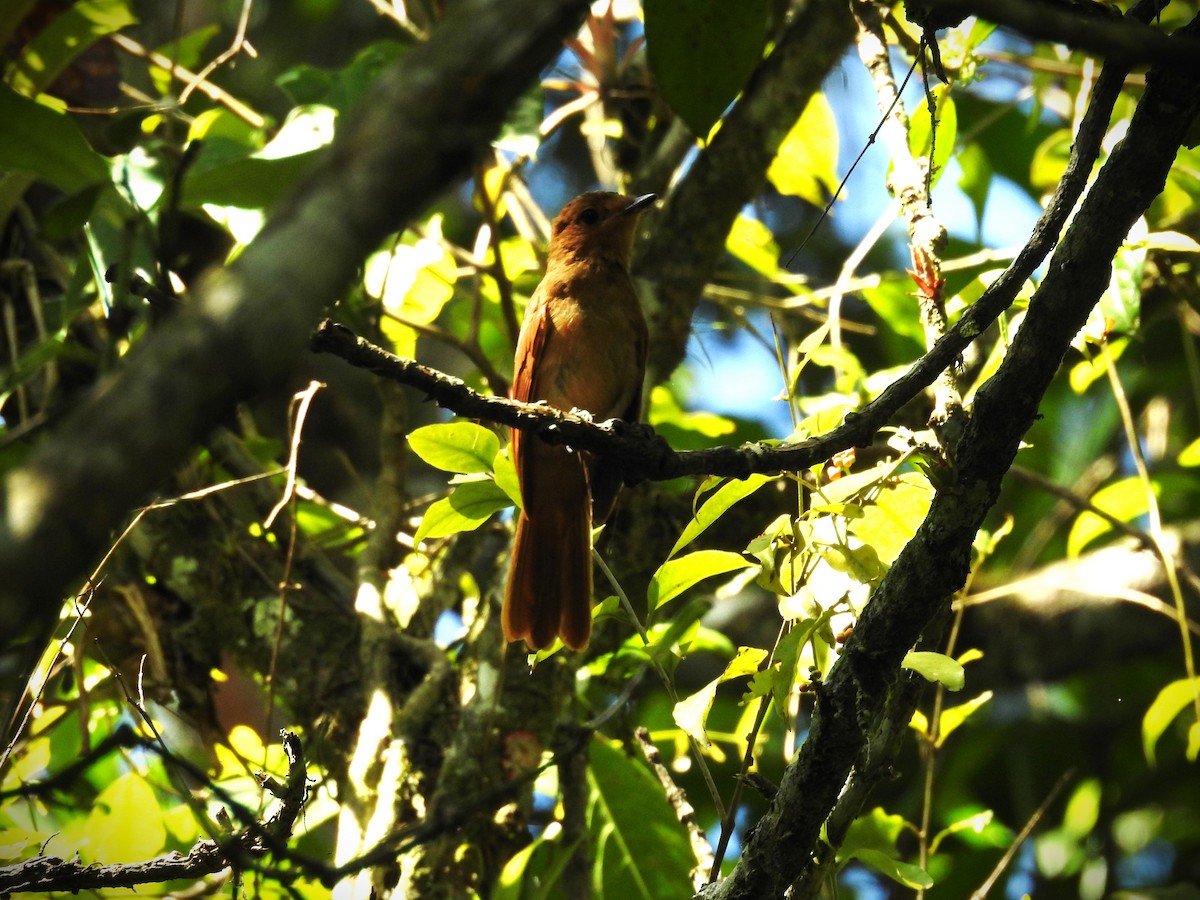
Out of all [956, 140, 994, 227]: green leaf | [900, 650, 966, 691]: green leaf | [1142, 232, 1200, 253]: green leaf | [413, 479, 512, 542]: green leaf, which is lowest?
[900, 650, 966, 691]: green leaf

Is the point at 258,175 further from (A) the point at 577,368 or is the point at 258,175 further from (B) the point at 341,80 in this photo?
(A) the point at 577,368

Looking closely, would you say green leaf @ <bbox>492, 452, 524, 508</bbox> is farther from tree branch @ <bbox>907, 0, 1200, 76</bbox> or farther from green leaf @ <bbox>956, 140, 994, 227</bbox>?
green leaf @ <bbox>956, 140, 994, 227</bbox>

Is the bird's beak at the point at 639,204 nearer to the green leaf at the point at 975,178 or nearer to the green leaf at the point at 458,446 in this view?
the green leaf at the point at 975,178

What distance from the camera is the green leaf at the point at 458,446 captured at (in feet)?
7.35

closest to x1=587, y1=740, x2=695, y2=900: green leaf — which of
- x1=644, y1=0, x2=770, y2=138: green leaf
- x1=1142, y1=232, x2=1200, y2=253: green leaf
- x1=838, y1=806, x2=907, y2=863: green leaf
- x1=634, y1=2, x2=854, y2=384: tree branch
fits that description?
x1=838, y1=806, x2=907, y2=863: green leaf

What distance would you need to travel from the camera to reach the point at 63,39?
3566 millimetres

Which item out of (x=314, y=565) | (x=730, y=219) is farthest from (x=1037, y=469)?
(x=314, y=565)

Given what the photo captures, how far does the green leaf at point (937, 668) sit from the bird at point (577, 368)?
1474 millimetres

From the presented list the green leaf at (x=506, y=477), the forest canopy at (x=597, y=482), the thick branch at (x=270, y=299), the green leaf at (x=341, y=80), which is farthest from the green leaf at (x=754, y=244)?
the thick branch at (x=270, y=299)

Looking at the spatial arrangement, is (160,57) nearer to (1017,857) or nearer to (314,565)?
(314,565)

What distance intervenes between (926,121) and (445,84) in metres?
2.01

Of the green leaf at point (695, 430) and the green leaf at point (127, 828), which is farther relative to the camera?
the green leaf at point (695, 430)

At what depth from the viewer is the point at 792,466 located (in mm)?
→ 1872

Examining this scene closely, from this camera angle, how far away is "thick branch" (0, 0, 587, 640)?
30.8 inches
